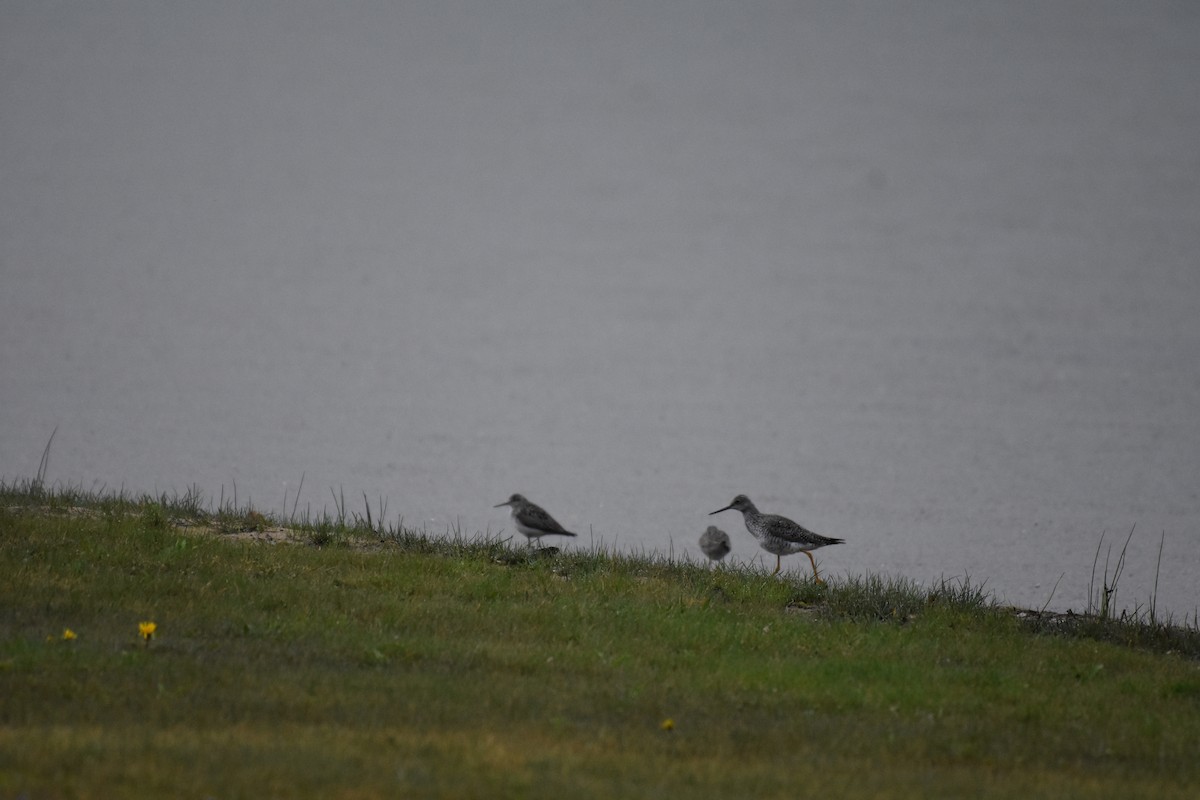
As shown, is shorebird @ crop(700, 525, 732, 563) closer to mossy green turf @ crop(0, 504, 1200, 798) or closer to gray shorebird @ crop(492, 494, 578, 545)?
gray shorebird @ crop(492, 494, 578, 545)

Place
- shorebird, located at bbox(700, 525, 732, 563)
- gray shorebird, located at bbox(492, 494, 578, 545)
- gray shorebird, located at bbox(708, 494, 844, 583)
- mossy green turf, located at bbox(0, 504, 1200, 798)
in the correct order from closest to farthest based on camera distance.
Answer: mossy green turf, located at bbox(0, 504, 1200, 798), gray shorebird, located at bbox(708, 494, 844, 583), shorebird, located at bbox(700, 525, 732, 563), gray shorebird, located at bbox(492, 494, 578, 545)

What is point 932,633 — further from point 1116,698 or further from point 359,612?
point 359,612

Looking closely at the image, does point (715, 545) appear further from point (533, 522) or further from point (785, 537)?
point (533, 522)

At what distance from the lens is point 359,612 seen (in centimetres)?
1100

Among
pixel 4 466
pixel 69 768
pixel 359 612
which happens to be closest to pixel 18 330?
pixel 4 466

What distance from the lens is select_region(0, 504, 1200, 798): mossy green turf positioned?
24.2 feet

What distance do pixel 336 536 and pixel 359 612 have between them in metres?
3.31

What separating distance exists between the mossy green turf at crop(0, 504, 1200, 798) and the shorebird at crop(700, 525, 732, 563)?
124 inches

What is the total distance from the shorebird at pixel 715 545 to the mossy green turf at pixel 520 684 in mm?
3152

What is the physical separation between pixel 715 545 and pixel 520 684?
783 centimetres

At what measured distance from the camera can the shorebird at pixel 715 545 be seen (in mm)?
16906

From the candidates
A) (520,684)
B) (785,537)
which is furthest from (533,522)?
(520,684)

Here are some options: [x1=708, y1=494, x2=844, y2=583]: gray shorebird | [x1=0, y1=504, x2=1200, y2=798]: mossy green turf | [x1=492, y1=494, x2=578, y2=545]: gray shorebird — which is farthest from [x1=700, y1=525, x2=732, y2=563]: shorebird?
[x1=0, y1=504, x2=1200, y2=798]: mossy green turf

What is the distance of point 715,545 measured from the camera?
16.9 meters
